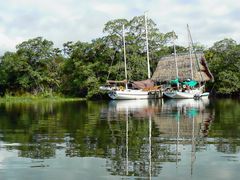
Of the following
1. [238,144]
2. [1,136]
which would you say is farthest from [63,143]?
[238,144]

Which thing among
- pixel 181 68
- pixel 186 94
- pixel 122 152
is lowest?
pixel 122 152

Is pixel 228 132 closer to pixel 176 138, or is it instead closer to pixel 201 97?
pixel 176 138

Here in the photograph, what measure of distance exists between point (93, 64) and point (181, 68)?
10.5 meters

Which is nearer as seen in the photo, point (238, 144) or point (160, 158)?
point (160, 158)

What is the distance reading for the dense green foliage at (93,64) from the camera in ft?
158

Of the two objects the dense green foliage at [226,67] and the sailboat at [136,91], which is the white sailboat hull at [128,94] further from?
the dense green foliage at [226,67]

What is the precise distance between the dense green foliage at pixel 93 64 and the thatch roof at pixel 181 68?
5.15ft

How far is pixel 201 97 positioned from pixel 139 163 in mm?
36882

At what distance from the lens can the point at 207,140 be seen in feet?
38.3

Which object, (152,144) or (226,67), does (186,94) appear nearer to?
(226,67)

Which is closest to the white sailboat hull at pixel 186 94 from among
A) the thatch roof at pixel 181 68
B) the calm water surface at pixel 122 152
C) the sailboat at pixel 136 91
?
the sailboat at pixel 136 91

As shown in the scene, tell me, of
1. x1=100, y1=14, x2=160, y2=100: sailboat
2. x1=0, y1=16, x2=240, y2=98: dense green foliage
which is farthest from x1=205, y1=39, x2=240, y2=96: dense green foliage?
x1=100, y1=14, x2=160, y2=100: sailboat

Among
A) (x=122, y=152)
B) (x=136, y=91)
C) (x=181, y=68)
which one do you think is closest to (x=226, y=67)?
(x=181, y=68)

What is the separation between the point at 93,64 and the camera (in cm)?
4875
